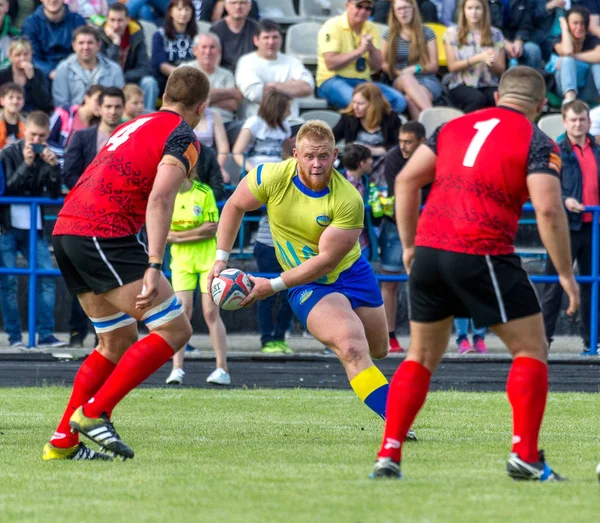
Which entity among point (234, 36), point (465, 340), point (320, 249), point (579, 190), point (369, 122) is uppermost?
point (234, 36)

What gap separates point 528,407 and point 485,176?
41.7 inches

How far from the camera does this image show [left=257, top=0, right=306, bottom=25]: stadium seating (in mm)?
18781

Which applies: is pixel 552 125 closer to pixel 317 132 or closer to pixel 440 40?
pixel 440 40

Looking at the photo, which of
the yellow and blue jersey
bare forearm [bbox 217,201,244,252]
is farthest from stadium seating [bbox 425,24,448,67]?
bare forearm [bbox 217,201,244,252]

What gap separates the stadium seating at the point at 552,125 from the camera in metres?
16.2

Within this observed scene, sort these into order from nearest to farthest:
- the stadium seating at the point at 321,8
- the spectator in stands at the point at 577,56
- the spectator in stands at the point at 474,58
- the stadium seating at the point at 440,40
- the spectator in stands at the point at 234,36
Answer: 1. the spectator in stands at the point at 474,58
2. the spectator in stands at the point at 234,36
3. the spectator in stands at the point at 577,56
4. the stadium seating at the point at 440,40
5. the stadium seating at the point at 321,8

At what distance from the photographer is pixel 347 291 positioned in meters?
7.89

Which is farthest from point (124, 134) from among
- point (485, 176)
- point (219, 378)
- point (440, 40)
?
point (440, 40)

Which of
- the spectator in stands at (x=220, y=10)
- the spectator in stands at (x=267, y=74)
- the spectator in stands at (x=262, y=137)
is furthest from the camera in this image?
the spectator in stands at (x=220, y=10)

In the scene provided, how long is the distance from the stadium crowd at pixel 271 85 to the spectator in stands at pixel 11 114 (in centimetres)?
2

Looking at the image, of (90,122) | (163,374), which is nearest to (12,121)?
(90,122)

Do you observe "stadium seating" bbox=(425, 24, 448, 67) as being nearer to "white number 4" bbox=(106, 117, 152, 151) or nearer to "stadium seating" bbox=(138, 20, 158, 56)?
"stadium seating" bbox=(138, 20, 158, 56)

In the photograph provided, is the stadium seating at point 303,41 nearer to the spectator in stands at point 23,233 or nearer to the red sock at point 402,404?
the spectator in stands at point 23,233

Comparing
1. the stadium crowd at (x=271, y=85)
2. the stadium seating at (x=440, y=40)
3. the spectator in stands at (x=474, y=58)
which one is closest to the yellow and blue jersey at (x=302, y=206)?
the stadium crowd at (x=271, y=85)
